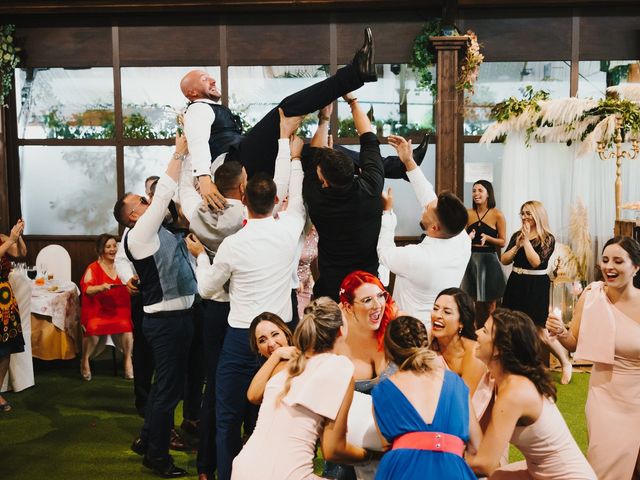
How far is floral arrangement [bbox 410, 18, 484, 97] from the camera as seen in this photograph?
8023 millimetres

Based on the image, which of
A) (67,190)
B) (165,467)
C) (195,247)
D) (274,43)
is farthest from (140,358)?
(274,43)

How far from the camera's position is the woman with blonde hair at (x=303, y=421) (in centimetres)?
271

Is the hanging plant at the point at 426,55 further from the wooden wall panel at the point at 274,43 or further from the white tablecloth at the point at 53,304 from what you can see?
the white tablecloth at the point at 53,304

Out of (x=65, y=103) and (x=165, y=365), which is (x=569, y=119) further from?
(x=65, y=103)

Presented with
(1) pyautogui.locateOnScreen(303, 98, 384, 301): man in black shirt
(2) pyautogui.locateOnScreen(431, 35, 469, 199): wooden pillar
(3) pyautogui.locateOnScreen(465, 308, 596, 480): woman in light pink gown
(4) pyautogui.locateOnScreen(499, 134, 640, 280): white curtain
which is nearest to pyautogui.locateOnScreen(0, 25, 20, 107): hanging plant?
(2) pyautogui.locateOnScreen(431, 35, 469, 199): wooden pillar

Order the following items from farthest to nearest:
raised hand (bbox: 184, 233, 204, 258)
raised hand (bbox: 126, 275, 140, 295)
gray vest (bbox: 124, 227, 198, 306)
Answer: raised hand (bbox: 126, 275, 140, 295)
gray vest (bbox: 124, 227, 198, 306)
raised hand (bbox: 184, 233, 204, 258)

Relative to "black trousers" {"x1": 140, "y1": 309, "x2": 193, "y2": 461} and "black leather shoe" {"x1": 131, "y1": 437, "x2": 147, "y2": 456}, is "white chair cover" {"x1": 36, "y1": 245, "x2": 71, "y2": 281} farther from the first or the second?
"black trousers" {"x1": 140, "y1": 309, "x2": 193, "y2": 461}

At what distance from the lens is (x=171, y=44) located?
8398mm

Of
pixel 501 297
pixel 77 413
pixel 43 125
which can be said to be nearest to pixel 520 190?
pixel 501 297

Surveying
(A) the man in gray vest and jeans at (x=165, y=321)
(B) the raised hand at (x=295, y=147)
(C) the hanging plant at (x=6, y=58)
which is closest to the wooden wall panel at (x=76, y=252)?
(C) the hanging plant at (x=6, y=58)

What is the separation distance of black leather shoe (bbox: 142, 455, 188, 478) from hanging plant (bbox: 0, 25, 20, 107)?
5141 mm

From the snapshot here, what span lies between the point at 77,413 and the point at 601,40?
6.23 metres

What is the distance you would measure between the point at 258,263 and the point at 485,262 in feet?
11.4

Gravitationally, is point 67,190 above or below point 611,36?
below
